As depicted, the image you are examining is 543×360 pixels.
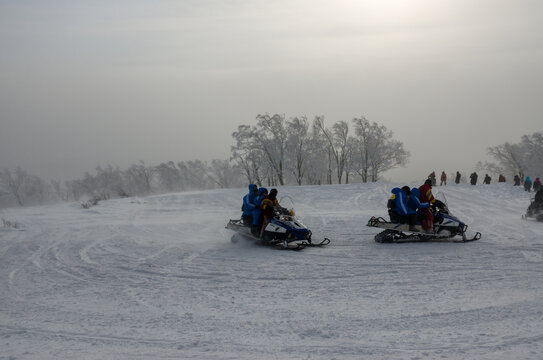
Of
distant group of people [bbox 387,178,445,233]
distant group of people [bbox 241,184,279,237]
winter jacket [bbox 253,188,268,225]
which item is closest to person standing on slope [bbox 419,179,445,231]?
distant group of people [bbox 387,178,445,233]

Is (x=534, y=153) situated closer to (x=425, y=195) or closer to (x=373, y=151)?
(x=373, y=151)

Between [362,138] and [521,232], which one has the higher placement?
[362,138]

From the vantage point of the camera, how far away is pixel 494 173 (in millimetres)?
83188

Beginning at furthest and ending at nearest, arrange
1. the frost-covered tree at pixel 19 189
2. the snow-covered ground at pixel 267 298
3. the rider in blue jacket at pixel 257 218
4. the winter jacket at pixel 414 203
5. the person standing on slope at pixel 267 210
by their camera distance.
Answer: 1. the frost-covered tree at pixel 19 189
2. the rider in blue jacket at pixel 257 218
3. the winter jacket at pixel 414 203
4. the person standing on slope at pixel 267 210
5. the snow-covered ground at pixel 267 298

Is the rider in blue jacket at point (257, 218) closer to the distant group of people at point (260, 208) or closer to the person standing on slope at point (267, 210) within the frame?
the distant group of people at point (260, 208)

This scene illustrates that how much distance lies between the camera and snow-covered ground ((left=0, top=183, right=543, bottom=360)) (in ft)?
18.3

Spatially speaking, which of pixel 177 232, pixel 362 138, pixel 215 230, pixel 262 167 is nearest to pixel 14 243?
pixel 177 232

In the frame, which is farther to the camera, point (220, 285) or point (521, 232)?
point (521, 232)

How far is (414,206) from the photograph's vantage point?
13.5 meters

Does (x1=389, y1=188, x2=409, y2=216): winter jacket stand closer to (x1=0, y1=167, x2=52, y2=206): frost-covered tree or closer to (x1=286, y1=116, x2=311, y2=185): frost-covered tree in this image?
(x1=286, y1=116, x2=311, y2=185): frost-covered tree

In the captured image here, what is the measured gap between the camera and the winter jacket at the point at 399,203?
13570 millimetres

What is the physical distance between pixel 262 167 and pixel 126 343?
61956 mm

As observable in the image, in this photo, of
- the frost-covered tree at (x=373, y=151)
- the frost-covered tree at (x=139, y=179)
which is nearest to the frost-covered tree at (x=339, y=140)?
the frost-covered tree at (x=373, y=151)

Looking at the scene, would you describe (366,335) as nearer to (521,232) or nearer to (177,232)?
(521,232)
